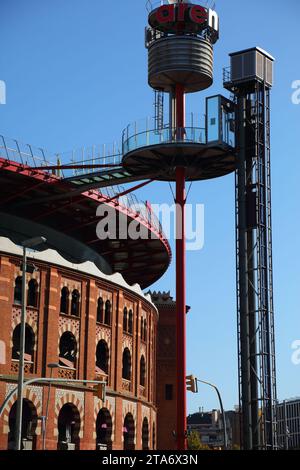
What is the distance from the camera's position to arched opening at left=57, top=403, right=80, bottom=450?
196 ft

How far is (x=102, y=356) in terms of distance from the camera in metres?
65.9

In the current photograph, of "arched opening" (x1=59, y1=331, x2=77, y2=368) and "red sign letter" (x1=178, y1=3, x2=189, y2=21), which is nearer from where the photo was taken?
"red sign letter" (x1=178, y1=3, x2=189, y2=21)

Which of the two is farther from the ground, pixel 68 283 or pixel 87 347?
pixel 68 283

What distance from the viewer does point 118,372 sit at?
65750mm

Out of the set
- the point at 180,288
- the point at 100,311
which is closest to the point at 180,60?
the point at 180,288

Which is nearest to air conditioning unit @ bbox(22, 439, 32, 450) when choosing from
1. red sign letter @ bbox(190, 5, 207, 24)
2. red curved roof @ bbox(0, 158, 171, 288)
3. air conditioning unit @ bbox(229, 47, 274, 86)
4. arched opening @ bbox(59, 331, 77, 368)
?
arched opening @ bbox(59, 331, 77, 368)

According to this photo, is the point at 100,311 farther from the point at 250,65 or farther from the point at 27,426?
the point at 250,65

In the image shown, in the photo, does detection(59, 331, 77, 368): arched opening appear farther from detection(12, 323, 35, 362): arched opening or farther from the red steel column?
the red steel column

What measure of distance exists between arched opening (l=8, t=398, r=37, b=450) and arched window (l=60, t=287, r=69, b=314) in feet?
23.8

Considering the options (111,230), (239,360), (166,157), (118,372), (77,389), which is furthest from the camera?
(111,230)
